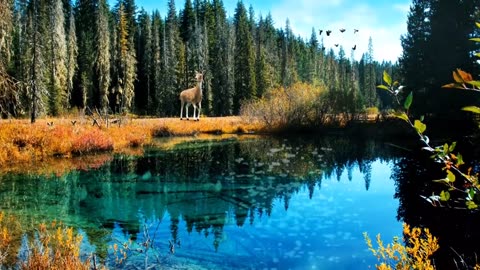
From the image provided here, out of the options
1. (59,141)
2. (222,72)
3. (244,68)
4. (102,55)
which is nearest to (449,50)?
(59,141)

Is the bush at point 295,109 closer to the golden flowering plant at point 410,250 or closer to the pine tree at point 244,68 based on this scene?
the pine tree at point 244,68

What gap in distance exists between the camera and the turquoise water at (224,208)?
8.25 metres

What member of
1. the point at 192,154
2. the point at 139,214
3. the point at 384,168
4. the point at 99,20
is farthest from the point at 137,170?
the point at 99,20

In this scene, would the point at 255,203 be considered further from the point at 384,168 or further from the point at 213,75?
the point at 213,75

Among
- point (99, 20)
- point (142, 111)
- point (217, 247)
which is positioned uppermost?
point (99, 20)

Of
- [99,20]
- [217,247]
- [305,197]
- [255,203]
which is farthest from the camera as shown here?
[99,20]

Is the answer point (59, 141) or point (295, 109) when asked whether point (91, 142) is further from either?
point (295, 109)

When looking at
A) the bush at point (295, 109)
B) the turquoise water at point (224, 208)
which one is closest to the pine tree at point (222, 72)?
the bush at point (295, 109)

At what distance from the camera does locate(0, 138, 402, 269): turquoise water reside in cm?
825

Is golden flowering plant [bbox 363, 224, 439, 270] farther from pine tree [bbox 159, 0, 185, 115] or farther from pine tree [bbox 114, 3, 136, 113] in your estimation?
pine tree [bbox 159, 0, 185, 115]

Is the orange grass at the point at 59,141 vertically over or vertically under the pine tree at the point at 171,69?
under

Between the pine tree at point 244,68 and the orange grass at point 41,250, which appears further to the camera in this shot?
the pine tree at point 244,68

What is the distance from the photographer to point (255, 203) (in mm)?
12594

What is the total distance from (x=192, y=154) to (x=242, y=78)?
3823 centimetres
